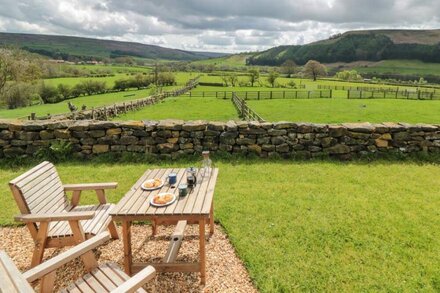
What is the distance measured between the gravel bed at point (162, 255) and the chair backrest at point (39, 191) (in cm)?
67

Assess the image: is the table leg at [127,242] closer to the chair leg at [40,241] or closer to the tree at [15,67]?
the chair leg at [40,241]

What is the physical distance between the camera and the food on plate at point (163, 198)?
3.22 metres

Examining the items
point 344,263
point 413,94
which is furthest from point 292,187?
point 413,94

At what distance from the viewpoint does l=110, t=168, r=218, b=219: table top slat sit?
119 inches

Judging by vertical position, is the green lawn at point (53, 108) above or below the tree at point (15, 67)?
Result: below

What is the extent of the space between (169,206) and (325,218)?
2.53 m

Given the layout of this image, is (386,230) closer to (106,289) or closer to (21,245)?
(106,289)

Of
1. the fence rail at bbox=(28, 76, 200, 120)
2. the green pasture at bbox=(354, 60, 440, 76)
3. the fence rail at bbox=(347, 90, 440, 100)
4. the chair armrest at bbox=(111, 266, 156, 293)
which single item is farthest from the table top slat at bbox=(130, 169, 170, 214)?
the green pasture at bbox=(354, 60, 440, 76)

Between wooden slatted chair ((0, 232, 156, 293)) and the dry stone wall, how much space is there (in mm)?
4649

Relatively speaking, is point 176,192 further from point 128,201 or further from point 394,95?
point 394,95

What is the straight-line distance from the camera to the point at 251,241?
3.95 m

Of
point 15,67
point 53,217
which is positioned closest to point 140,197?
point 53,217

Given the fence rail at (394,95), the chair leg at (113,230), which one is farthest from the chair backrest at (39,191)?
the fence rail at (394,95)

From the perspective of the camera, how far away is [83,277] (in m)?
2.57
